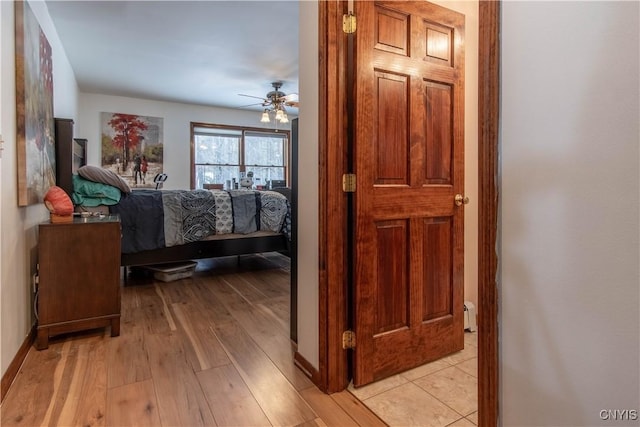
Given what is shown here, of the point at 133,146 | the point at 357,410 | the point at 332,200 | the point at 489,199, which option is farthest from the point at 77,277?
the point at 133,146

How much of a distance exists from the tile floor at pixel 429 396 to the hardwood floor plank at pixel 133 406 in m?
0.89

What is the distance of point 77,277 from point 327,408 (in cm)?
175

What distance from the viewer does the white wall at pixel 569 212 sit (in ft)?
2.08

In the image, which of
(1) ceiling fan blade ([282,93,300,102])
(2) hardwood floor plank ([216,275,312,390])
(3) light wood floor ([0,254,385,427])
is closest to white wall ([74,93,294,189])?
(1) ceiling fan blade ([282,93,300,102])

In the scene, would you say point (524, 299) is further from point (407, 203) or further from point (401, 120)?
point (401, 120)

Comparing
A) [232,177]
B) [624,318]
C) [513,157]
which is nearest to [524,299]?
[624,318]

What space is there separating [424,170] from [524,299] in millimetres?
1119

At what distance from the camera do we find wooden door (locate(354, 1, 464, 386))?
1628 millimetres

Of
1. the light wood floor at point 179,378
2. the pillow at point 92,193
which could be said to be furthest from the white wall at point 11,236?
the pillow at point 92,193

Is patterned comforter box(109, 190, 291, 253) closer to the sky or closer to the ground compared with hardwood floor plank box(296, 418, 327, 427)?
closer to the sky

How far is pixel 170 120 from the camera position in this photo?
6.50 meters

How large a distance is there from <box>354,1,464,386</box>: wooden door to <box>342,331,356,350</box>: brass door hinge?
0.09ft

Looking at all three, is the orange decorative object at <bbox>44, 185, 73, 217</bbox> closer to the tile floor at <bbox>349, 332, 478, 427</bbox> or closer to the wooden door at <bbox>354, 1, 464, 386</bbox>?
the wooden door at <bbox>354, 1, 464, 386</bbox>

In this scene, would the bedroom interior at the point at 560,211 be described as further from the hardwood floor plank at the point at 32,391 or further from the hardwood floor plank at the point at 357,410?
the hardwood floor plank at the point at 32,391
